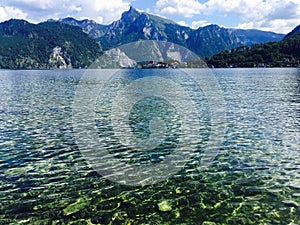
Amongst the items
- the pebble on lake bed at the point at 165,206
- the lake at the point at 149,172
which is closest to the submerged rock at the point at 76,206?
the lake at the point at 149,172

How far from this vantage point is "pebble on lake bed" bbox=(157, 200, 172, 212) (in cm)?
1644

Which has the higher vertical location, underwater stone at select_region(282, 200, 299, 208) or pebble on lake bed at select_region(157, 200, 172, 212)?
underwater stone at select_region(282, 200, 299, 208)

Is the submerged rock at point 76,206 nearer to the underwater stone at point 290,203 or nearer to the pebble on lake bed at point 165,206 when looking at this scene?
the pebble on lake bed at point 165,206

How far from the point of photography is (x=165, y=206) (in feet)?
55.1

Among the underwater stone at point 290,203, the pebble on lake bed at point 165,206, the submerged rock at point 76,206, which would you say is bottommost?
the pebble on lake bed at point 165,206

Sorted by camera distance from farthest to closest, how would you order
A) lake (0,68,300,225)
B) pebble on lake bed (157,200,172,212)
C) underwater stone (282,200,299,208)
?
underwater stone (282,200,299,208)
pebble on lake bed (157,200,172,212)
lake (0,68,300,225)

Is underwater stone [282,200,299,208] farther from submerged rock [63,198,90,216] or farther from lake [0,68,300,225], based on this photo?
submerged rock [63,198,90,216]

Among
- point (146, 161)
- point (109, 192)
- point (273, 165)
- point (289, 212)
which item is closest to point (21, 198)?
point (109, 192)

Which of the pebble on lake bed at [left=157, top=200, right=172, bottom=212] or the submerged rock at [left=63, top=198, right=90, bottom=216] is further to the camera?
the pebble on lake bed at [left=157, top=200, right=172, bottom=212]

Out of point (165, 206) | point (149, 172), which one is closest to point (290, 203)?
point (165, 206)

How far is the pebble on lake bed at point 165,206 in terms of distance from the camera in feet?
53.9

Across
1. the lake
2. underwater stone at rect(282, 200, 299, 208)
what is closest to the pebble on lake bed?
the lake

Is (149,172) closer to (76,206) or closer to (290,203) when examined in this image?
(76,206)

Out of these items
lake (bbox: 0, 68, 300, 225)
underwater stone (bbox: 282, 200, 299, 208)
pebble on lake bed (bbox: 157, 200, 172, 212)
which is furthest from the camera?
underwater stone (bbox: 282, 200, 299, 208)
